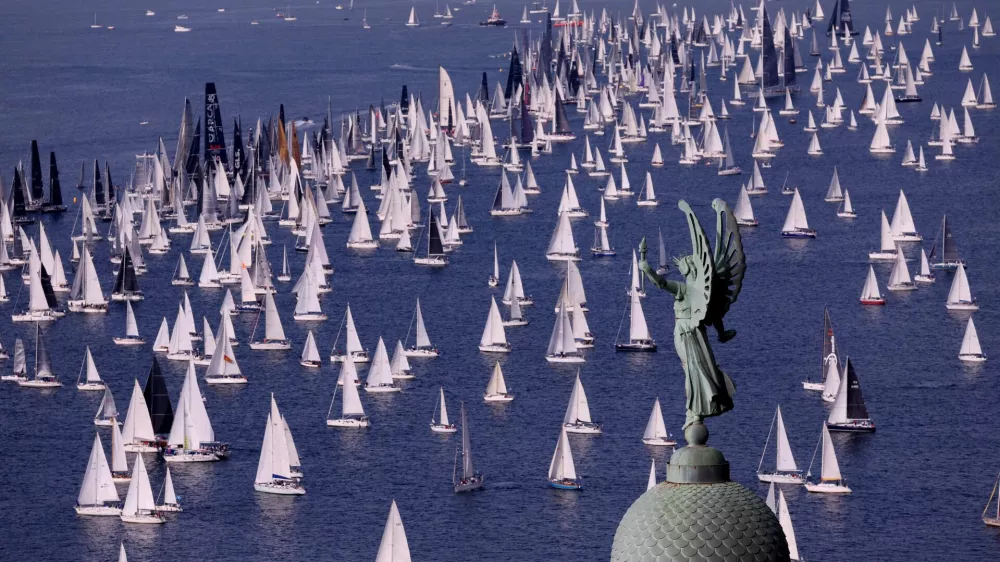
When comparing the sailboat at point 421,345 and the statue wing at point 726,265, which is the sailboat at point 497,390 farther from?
the statue wing at point 726,265

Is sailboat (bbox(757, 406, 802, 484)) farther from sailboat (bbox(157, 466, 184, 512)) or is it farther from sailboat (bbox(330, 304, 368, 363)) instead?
sailboat (bbox(330, 304, 368, 363))

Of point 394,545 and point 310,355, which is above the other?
point 394,545

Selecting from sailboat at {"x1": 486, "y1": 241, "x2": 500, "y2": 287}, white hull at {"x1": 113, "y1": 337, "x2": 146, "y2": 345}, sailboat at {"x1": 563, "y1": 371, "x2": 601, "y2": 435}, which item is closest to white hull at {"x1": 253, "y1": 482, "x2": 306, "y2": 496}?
sailboat at {"x1": 563, "y1": 371, "x2": 601, "y2": 435}

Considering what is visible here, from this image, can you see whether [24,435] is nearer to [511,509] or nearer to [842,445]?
[511,509]

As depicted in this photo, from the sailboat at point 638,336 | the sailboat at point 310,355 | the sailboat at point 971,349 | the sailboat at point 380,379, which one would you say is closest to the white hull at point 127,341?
the sailboat at point 310,355

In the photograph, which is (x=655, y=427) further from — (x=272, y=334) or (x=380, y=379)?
(x=272, y=334)

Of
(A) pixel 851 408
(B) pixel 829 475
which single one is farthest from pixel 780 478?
(A) pixel 851 408
